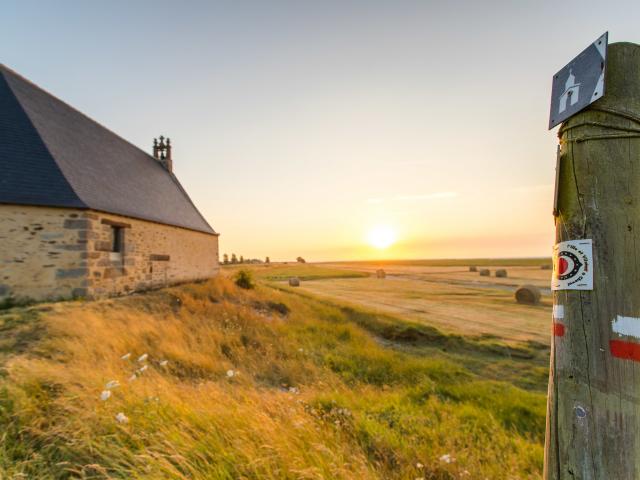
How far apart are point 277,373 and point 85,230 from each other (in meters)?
8.32

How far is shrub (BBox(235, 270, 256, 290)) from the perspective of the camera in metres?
19.8

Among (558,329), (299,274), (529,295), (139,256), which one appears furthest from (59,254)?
(299,274)

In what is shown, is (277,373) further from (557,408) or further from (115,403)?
A: (557,408)

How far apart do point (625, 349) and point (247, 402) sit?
343 cm

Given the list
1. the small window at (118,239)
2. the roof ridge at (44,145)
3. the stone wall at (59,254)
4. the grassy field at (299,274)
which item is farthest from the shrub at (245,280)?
the grassy field at (299,274)

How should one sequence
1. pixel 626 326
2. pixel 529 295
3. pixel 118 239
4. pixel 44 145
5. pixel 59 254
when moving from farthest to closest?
pixel 529 295
pixel 118 239
pixel 44 145
pixel 59 254
pixel 626 326

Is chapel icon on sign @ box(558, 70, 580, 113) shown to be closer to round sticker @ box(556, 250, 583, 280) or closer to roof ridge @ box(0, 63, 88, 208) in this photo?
round sticker @ box(556, 250, 583, 280)

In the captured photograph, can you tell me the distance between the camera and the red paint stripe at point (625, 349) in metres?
1.28

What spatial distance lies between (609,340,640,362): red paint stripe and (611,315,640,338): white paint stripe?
1.5 inches

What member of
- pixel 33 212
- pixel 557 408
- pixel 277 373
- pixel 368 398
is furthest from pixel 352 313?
pixel 557 408

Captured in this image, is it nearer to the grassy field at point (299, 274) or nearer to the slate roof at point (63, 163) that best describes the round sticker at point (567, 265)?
the slate roof at point (63, 163)

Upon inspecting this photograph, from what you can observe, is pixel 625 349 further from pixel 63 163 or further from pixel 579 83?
pixel 63 163

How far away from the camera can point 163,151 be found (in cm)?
2508

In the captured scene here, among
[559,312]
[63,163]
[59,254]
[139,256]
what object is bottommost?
[559,312]
